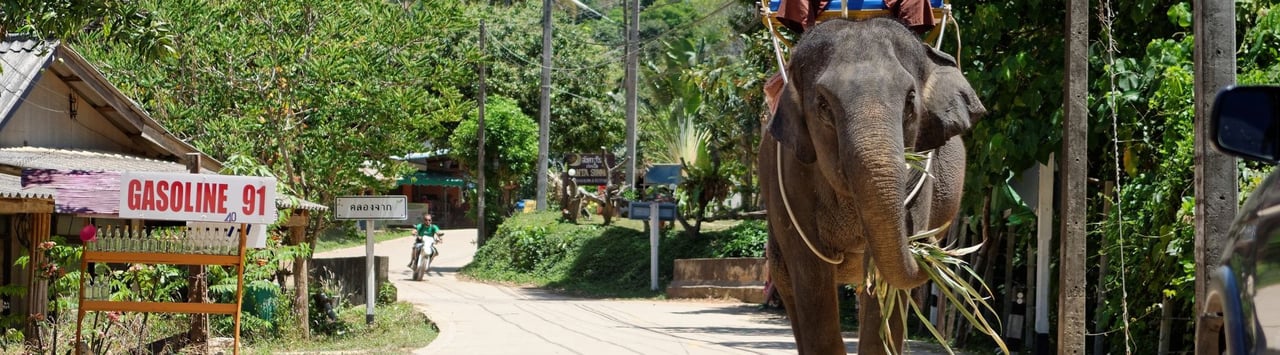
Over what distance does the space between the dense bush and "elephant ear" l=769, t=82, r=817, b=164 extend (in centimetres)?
2122

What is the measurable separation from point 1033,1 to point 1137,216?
2.27m

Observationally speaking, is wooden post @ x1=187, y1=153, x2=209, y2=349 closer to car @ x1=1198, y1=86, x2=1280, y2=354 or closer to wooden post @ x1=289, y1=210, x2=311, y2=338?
wooden post @ x1=289, y1=210, x2=311, y2=338

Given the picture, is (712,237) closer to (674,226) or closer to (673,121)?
(674,226)

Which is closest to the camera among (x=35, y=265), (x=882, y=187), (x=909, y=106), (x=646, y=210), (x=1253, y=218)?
(x=1253, y=218)

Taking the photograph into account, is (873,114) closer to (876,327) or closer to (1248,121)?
(876,327)

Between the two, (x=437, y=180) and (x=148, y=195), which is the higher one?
(x=437, y=180)

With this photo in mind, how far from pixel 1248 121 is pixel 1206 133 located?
4065 millimetres

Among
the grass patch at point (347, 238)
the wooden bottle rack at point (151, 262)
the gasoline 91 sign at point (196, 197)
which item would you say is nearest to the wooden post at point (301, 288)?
the wooden bottle rack at point (151, 262)

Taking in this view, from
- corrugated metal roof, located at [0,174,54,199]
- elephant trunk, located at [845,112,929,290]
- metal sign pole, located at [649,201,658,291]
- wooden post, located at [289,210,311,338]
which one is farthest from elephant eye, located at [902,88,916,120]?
metal sign pole, located at [649,201,658,291]

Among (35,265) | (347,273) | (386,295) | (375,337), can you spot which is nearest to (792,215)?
(35,265)

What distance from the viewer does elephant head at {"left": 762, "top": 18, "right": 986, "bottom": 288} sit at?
5371 mm

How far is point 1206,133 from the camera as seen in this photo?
7.41 m

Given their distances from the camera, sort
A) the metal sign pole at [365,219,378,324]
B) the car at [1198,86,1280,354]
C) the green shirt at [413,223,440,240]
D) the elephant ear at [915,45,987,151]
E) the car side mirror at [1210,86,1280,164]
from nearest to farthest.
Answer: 1. the car at [1198,86,1280,354]
2. the car side mirror at [1210,86,1280,164]
3. the elephant ear at [915,45,987,151]
4. the metal sign pole at [365,219,378,324]
5. the green shirt at [413,223,440,240]

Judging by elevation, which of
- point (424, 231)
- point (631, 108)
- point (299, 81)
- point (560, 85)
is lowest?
point (424, 231)
